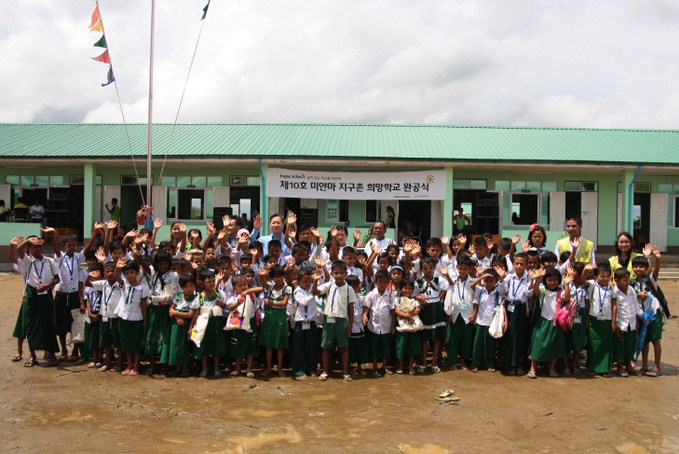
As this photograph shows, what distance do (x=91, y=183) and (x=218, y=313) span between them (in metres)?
9.43

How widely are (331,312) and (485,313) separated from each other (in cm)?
153

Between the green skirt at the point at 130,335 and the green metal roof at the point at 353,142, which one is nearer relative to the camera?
the green skirt at the point at 130,335

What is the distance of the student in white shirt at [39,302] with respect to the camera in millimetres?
4840

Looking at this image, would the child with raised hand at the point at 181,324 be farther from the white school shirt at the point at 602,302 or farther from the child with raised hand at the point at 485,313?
the white school shirt at the point at 602,302

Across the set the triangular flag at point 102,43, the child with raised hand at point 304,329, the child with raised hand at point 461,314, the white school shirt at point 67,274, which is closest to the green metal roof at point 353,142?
the triangular flag at point 102,43

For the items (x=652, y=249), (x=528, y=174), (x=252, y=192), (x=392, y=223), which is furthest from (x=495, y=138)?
(x=652, y=249)

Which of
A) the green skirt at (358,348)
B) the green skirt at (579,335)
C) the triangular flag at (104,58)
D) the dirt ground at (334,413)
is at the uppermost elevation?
the triangular flag at (104,58)

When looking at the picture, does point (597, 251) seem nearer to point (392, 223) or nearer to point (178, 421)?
point (392, 223)

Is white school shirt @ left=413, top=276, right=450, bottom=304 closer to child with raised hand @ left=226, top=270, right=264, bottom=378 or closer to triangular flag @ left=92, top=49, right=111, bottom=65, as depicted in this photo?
child with raised hand @ left=226, top=270, right=264, bottom=378

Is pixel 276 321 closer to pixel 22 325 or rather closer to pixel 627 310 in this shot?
pixel 22 325

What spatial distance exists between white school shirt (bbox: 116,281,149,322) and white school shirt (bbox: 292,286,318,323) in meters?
1.43

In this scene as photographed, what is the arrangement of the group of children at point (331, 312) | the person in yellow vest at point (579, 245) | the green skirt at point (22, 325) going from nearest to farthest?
the group of children at point (331, 312), the green skirt at point (22, 325), the person in yellow vest at point (579, 245)

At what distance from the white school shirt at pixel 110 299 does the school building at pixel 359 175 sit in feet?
23.7

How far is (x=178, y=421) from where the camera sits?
355cm
